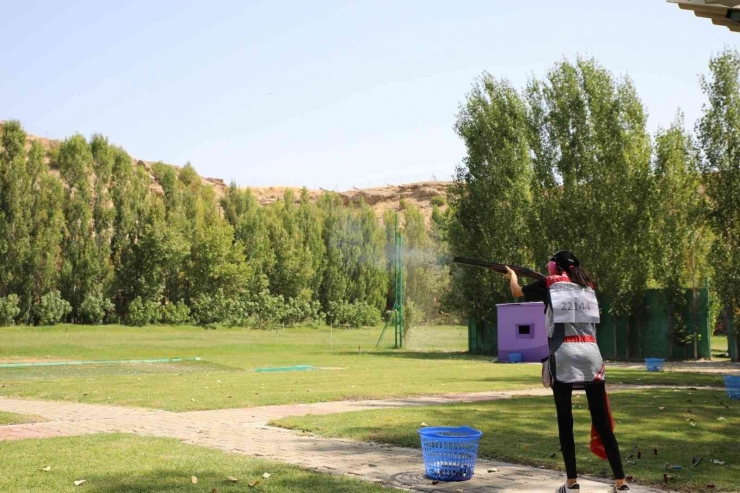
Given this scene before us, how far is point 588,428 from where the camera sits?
10.3 meters

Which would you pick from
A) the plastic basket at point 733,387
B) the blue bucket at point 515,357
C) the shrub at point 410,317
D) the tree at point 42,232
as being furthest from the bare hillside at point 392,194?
the plastic basket at point 733,387

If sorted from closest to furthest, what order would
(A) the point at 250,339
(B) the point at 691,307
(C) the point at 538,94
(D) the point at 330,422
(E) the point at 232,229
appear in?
1. (D) the point at 330,422
2. (B) the point at 691,307
3. (C) the point at 538,94
4. (A) the point at 250,339
5. (E) the point at 232,229

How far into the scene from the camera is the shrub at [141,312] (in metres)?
60.3

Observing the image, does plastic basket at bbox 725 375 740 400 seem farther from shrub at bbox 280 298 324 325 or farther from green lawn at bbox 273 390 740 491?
shrub at bbox 280 298 324 325

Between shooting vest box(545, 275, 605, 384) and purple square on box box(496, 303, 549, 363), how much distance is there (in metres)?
25.7

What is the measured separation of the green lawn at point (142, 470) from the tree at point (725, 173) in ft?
90.4

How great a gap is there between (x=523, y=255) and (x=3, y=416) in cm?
2999

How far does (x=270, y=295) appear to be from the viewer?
2788 inches

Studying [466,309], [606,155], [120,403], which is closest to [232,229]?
[466,309]

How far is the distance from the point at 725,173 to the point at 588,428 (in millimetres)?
24813

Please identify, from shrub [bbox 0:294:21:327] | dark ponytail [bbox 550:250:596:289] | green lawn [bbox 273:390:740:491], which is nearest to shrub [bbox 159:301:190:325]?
shrub [bbox 0:294:21:327]

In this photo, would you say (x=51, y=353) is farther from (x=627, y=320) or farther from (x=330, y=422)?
(x=330, y=422)

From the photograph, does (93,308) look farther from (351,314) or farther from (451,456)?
(451,456)

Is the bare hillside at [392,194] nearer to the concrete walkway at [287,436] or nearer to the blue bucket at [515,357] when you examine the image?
the blue bucket at [515,357]
